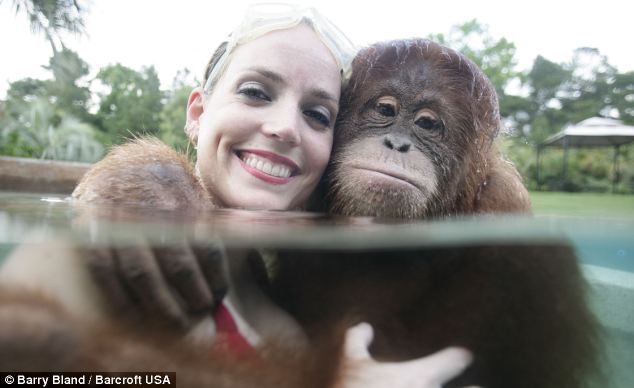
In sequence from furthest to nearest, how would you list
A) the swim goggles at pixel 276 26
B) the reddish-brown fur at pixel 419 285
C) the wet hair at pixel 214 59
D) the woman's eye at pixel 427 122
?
the woman's eye at pixel 427 122 → the wet hair at pixel 214 59 → the swim goggles at pixel 276 26 → the reddish-brown fur at pixel 419 285

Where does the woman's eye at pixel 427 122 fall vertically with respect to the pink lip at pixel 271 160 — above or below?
above

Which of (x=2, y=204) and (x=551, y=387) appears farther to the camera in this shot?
(x=2, y=204)

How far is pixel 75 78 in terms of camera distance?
19.3ft

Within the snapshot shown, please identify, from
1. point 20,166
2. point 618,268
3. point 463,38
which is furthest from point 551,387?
point 20,166

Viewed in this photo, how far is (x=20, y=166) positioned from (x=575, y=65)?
18.8 feet

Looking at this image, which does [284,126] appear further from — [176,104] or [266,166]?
[176,104]

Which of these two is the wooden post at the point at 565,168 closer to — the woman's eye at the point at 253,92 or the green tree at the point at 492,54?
the green tree at the point at 492,54

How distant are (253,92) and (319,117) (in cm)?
38

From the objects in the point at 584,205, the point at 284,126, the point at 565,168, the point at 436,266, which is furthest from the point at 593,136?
the point at 284,126

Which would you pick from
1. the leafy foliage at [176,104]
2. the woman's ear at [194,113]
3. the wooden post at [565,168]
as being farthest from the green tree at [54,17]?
the wooden post at [565,168]

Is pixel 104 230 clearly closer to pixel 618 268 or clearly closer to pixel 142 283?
pixel 142 283

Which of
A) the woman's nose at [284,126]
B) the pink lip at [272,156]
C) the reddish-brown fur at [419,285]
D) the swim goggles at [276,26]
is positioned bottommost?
the reddish-brown fur at [419,285]

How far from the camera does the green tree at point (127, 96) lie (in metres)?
5.50

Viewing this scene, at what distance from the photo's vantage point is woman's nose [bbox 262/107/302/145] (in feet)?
7.78
